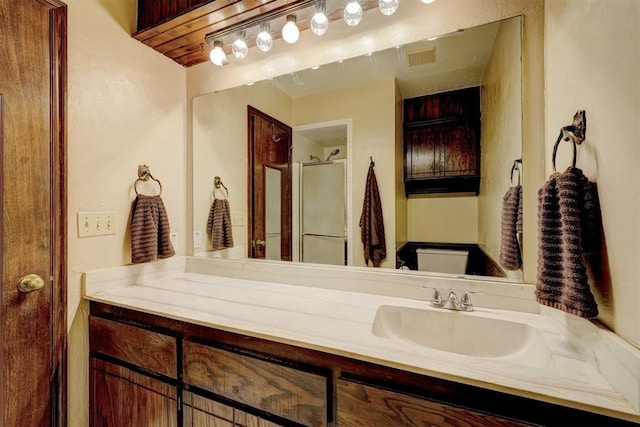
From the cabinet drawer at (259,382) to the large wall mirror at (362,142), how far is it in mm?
609

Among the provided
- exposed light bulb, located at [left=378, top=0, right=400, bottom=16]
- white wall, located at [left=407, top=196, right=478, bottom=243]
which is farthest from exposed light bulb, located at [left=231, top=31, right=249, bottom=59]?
white wall, located at [left=407, top=196, right=478, bottom=243]

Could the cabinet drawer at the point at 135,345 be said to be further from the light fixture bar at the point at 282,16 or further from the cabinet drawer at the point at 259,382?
the light fixture bar at the point at 282,16

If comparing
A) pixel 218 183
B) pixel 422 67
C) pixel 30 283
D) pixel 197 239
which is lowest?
pixel 30 283

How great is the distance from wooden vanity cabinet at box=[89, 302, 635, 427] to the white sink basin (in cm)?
24

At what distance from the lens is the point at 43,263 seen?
3.66 feet

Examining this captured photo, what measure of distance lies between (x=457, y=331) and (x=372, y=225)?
0.53m

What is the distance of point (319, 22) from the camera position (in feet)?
3.93

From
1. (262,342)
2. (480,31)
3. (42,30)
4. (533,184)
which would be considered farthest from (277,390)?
(42,30)

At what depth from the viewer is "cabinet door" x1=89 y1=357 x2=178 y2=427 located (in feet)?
3.36

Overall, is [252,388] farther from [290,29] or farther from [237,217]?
[290,29]

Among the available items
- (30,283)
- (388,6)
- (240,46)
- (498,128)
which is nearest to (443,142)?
(498,128)

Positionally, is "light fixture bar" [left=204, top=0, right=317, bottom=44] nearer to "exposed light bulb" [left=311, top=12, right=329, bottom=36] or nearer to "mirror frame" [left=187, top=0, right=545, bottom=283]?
"exposed light bulb" [left=311, top=12, right=329, bottom=36]

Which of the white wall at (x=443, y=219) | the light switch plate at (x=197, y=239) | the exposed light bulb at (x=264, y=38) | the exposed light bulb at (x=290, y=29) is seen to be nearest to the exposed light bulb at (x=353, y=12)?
the exposed light bulb at (x=290, y=29)

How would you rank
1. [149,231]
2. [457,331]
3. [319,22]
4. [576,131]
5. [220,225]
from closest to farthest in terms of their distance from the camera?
[576,131], [457,331], [319,22], [149,231], [220,225]
